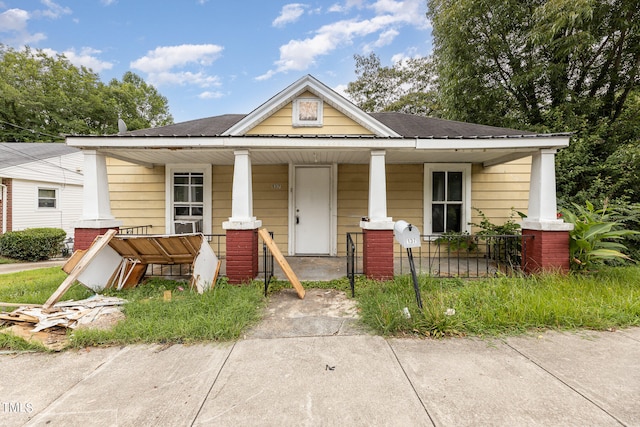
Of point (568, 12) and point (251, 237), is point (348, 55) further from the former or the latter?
point (251, 237)

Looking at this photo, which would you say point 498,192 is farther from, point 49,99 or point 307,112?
point 49,99

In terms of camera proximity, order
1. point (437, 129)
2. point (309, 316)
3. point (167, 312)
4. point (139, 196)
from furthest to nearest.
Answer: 1. point (139, 196)
2. point (437, 129)
3. point (309, 316)
4. point (167, 312)

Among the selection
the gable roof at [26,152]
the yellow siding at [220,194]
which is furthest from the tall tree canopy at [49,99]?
the yellow siding at [220,194]

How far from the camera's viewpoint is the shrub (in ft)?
28.1

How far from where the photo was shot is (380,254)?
4.59 m

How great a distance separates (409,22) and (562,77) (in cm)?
639

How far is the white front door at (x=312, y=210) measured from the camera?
666cm

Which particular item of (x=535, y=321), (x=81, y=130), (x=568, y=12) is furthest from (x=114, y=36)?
(x=535, y=321)

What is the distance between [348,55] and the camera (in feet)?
55.4

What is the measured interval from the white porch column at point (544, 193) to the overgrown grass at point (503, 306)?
931mm

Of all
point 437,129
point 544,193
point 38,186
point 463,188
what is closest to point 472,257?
point 463,188

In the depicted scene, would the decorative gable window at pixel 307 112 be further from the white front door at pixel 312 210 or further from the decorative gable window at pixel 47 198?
the decorative gable window at pixel 47 198

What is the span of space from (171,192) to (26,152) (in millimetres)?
11743

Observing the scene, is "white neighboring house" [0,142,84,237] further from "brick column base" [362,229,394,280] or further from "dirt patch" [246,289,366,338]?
"brick column base" [362,229,394,280]
